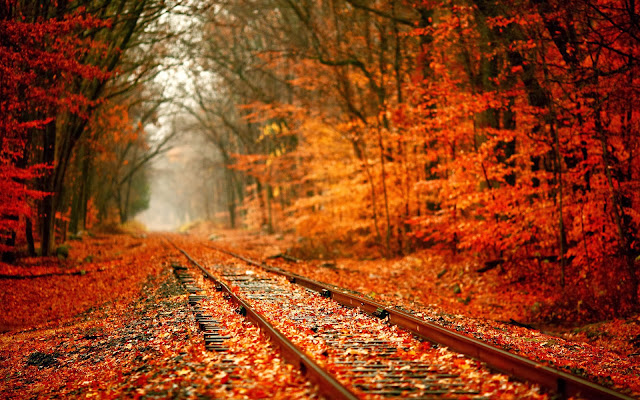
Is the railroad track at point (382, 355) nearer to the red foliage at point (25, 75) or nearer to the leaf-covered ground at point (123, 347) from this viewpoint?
the leaf-covered ground at point (123, 347)

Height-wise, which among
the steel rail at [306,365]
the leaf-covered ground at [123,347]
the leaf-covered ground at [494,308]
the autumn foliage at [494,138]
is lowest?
the leaf-covered ground at [494,308]

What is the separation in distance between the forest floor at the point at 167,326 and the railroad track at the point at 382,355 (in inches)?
19.3

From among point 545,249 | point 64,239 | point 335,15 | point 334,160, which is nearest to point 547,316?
point 545,249

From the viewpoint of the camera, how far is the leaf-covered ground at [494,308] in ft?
21.5

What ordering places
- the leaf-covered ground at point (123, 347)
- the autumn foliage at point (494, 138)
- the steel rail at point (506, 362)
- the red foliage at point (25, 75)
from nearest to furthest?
1. the steel rail at point (506, 362)
2. the leaf-covered ground at point (123, 347)
3. the autumn foliage at point (494, 138)
4. the red foliage at point (25, 75)

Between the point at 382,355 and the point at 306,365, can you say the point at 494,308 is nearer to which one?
the point at 382,355

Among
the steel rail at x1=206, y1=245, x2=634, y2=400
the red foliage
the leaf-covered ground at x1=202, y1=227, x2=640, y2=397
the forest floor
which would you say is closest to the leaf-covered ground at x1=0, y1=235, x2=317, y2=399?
the forest floor

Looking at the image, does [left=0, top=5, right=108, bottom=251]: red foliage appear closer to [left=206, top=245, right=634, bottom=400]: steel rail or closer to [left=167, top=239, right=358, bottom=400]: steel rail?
[left=167, top=239, right=358, bottom=400]: steel rail

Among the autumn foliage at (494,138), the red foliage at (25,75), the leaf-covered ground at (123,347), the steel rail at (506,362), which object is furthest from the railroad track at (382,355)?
the red foliage at (25,75)

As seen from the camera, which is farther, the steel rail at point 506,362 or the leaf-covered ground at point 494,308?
the leaf-covered ground at point 494,308

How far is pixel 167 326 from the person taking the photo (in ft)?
27.1

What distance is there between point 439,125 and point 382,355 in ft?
34.9

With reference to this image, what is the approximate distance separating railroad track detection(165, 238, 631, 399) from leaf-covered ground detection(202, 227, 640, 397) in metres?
0.75

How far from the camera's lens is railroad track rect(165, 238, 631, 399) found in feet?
15.7
